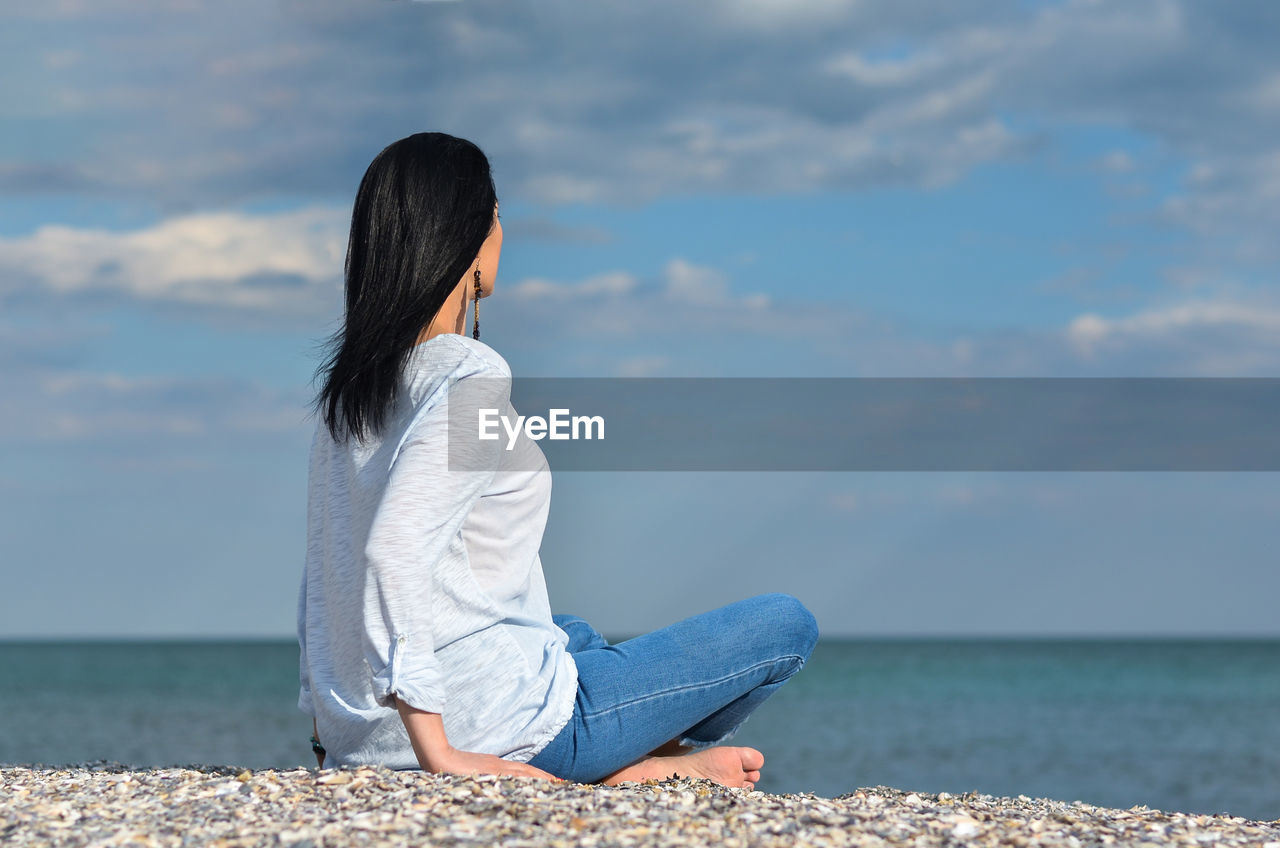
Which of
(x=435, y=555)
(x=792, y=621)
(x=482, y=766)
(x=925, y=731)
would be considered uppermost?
(x=435, y=555)

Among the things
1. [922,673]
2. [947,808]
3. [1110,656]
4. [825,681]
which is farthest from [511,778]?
[1110,656]

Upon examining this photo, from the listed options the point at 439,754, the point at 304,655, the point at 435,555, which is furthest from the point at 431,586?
the point at 304,655

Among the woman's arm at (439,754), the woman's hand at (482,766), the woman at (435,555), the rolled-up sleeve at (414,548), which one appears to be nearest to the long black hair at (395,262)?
the woman at (435,555)

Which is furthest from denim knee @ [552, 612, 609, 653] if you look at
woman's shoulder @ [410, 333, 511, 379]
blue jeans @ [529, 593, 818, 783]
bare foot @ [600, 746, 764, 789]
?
woman's shoulder @ [410, 333, 511, 379]

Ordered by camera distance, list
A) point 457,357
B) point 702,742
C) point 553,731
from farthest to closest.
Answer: point 702,742 → point 553,731 → point 457,357

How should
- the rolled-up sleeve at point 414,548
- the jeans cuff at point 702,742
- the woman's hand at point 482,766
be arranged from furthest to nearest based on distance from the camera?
the jeans cuff at point 702,742
the woman's hand at point 482,766
the rolled-up sleeve at point 414,548

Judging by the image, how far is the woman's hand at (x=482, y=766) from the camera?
260cm

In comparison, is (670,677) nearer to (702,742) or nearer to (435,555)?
(702,742)

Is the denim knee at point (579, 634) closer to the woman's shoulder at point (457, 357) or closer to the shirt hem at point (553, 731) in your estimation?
the shirt hem at point (553, 731)

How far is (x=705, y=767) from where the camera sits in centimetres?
325

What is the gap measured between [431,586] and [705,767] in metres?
1.19

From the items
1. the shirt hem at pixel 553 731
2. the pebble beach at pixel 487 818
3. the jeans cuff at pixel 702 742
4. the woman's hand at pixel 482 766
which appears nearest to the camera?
the pebble beach at pixel 487 818

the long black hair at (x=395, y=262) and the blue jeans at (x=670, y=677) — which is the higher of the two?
the long black hair at (x=395, y=262)

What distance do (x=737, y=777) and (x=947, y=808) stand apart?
647 millimetres
